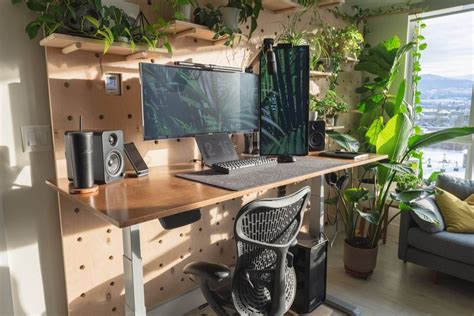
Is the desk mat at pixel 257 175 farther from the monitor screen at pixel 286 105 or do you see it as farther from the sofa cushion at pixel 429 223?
the sofa cushion at pixel 429 223

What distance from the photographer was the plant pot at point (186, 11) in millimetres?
1682

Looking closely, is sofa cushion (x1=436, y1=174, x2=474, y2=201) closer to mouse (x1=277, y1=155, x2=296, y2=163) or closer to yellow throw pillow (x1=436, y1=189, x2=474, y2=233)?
yellow throw pillow (x1=436, y1=189, x2=474, y2=233)

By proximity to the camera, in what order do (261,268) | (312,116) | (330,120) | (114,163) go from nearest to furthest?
(261,268)
(114,163)
(312,116)
(330,120)

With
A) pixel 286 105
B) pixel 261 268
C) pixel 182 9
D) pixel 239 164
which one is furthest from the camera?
pixel 286 105

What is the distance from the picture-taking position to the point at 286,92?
2.05 m

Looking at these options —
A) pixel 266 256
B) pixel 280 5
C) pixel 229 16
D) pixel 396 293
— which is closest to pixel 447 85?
pixel 280 5

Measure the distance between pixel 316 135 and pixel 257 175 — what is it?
37.0 inches

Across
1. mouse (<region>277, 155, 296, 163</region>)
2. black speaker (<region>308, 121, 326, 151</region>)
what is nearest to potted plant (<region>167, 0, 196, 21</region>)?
mouse (<region>277, 155, 296, 163</region>)

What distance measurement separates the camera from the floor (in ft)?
6.51

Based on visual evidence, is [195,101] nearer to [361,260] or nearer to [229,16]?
[229,16]

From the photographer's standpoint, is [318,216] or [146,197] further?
[318,216]

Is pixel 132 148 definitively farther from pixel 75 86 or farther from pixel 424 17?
pixel 424 17

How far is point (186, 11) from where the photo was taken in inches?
67.7

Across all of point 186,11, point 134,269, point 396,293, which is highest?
point 186,11
